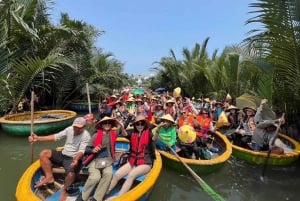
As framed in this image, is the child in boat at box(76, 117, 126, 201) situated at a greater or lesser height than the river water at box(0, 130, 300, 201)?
greater

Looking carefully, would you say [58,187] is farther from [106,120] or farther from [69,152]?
[106,120]

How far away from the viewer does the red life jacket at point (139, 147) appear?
5.73 m

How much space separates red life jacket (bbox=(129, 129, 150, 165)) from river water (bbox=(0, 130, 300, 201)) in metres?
1.02

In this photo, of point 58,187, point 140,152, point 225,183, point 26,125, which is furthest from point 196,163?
point 26,125

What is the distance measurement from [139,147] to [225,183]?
2707 millimetres

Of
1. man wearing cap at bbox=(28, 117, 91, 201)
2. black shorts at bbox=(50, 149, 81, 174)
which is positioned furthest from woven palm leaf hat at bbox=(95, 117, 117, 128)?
black shorts at bbox=(50, 149, 81, 174)

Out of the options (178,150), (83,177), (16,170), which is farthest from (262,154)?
(16,170)

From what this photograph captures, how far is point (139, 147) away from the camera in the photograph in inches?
227

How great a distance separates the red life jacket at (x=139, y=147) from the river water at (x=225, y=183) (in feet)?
3.34

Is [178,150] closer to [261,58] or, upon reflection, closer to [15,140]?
[261,58]

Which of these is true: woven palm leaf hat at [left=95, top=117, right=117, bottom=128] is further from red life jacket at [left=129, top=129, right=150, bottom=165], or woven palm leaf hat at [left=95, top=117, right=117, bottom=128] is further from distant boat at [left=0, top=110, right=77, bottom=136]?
distant boat at [left=0, top=110, right=77, bottom=136]

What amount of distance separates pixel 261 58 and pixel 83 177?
19.6ft

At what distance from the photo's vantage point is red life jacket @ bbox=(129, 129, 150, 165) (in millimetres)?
5727

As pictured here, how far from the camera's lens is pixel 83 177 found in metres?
5.97
